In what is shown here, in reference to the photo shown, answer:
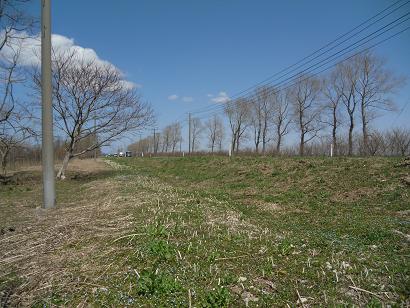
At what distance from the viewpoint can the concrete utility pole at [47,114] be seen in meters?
10.4

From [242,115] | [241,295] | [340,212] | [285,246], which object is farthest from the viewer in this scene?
[242,115]

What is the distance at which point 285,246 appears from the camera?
5.47 metres

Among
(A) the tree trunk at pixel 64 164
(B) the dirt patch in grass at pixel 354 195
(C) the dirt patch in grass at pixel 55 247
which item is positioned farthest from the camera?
(A) the tree trunk at pixel 64 164

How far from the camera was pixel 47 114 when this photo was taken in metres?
10.4

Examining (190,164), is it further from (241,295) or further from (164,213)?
(241,295)

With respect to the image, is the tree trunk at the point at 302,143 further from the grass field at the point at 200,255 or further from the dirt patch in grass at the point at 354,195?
the grass field at the point at 200,255

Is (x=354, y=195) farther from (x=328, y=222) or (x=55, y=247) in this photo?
(x=55, y=247)

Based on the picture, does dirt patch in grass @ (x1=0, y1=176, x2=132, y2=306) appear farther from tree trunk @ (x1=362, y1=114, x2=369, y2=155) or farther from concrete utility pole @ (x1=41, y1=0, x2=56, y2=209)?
tree trunk @ (x1=362, y1=114, x2=369, y2=155)

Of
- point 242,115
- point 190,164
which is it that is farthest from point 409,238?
point 242,115

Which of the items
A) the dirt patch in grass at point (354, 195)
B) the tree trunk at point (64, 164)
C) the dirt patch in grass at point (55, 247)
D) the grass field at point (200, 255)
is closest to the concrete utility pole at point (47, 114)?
the grass field at point (200, 255)

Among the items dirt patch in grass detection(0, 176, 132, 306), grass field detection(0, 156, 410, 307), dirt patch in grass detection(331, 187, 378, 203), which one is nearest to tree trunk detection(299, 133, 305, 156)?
dirt patch in grass detection(331, 187, 378, 203)

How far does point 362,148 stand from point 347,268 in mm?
42561

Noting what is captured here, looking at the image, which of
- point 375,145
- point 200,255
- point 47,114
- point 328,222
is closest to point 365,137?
point 375,145

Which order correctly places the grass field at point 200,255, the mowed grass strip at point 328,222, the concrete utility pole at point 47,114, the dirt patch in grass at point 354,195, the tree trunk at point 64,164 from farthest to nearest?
the tree trunk at point 64,164
the dirt patch in grass at point 354,195
the concrete utility pole at point 47,114
the mowed grass strip at point 328,222
the grass field at point 200,255
